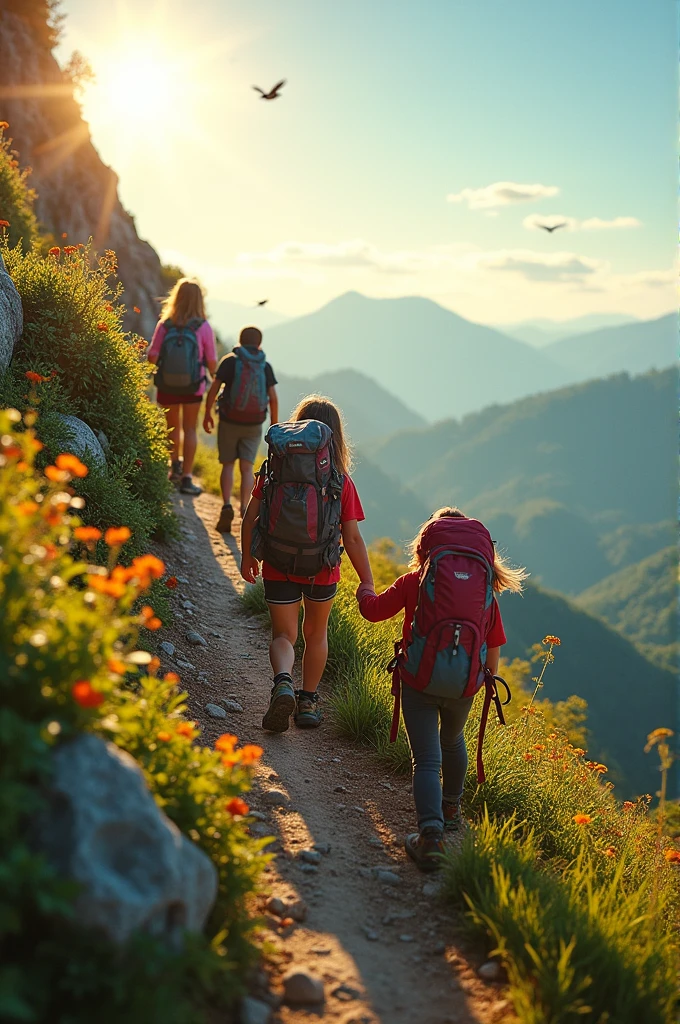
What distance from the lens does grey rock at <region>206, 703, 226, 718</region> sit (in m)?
5.15

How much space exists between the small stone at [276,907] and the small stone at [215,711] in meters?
1.93

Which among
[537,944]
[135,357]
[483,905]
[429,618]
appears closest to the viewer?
[537,944]

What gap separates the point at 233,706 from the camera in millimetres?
5383

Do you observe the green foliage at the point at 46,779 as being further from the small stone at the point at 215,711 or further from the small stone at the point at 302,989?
the small stone at the point at 215,711

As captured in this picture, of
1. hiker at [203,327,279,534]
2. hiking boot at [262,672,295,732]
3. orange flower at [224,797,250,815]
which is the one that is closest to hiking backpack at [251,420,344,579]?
hiking boot at [262,672,295,732]

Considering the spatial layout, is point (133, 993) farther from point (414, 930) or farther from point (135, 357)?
point (135, 357)

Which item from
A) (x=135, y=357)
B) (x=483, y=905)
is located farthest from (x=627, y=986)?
(x=135, y=357)

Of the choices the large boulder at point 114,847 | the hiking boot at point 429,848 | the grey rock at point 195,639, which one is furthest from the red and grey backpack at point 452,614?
the grey rock at point 195,639

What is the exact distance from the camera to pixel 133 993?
2080 millimetres

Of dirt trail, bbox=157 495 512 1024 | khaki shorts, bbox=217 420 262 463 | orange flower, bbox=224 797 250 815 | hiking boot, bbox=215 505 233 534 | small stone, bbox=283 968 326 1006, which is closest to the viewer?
orange flower, bbox=224 797 250 815

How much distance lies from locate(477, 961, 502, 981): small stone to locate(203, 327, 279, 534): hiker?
19.3 ft

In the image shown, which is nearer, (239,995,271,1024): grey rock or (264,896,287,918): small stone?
(239,995,271,1024): grey rock

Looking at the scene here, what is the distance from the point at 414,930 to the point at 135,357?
17.9 ft

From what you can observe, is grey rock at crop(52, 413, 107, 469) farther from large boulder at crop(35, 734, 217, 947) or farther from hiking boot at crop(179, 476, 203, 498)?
hiking boot at crop(179, 476, 203, 498)
